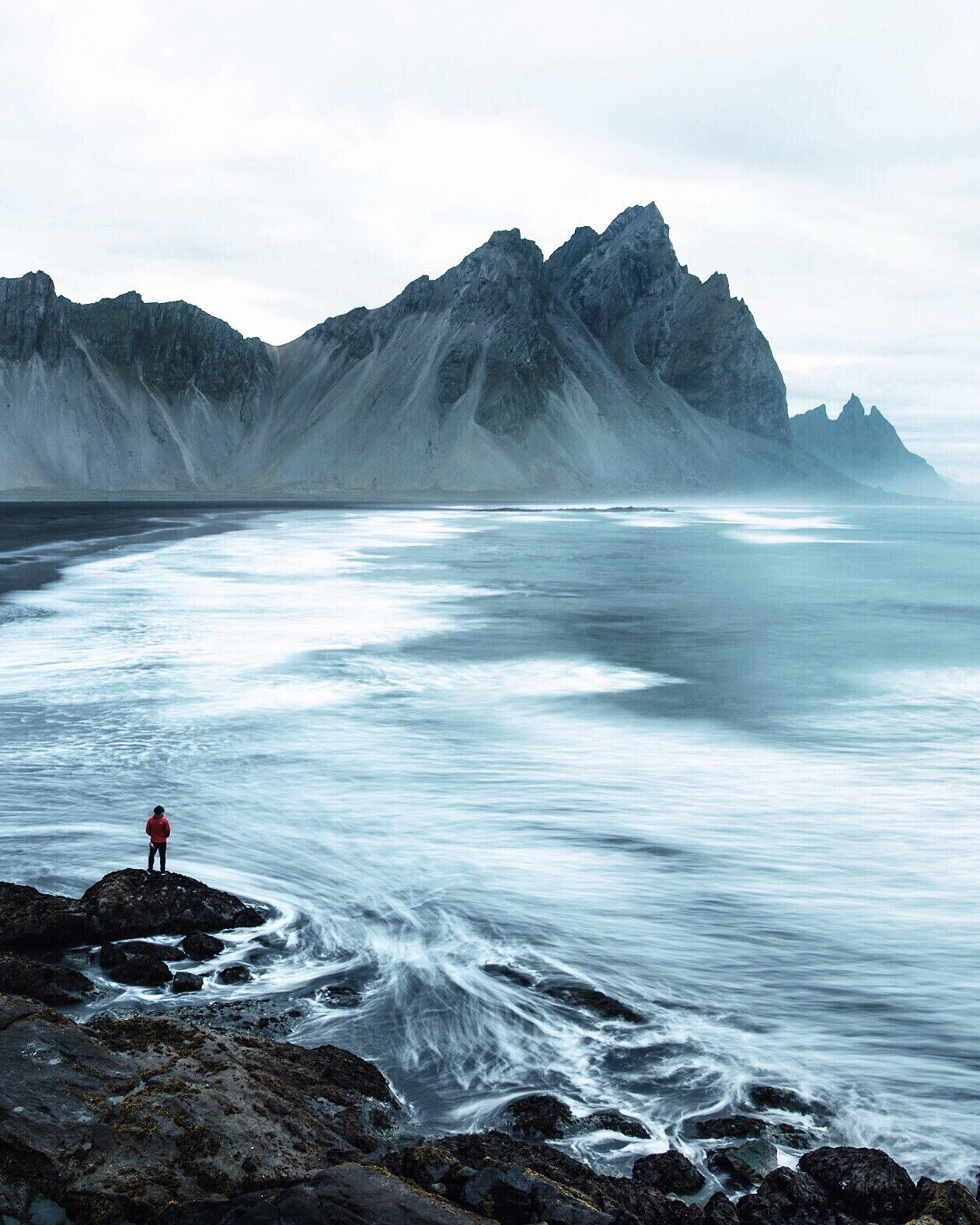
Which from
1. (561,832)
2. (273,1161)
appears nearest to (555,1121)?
(273,1161)

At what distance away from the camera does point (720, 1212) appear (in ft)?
17.9

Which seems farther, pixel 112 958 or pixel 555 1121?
pixel 112 958

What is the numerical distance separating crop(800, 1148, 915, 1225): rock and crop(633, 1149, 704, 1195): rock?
0.64 m

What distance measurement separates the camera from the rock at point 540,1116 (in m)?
6.48

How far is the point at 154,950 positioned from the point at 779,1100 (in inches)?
194

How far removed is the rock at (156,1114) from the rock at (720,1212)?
6.04 feet

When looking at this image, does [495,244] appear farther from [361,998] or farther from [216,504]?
[361,998]

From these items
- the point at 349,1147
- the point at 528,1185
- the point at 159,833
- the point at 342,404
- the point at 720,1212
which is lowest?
the point at 720,1212

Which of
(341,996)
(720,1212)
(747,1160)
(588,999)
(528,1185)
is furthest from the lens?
(588,999)

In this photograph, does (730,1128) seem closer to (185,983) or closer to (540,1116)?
(540,1116)

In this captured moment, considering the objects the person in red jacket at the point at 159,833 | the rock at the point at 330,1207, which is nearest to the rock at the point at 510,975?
the person in red jacket at the point at 159,833

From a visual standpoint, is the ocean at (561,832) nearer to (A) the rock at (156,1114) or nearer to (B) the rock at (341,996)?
(B) the rock at (341,996)

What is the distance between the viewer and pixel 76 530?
2672 inches

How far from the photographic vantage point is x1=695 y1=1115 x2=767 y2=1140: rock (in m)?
6.50
